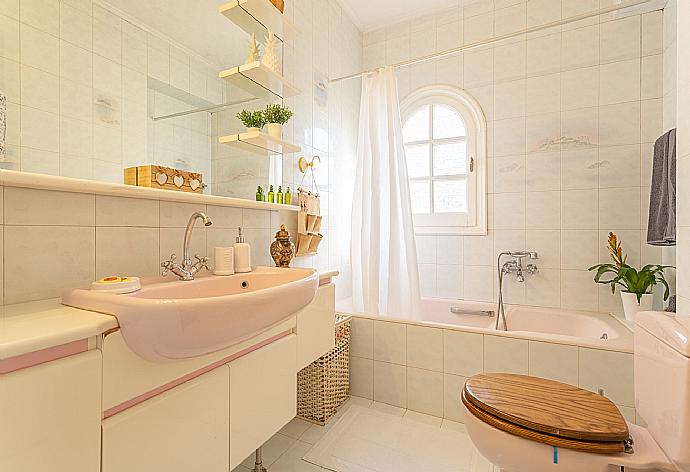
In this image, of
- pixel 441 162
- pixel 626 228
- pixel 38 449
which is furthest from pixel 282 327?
pixel 626 228

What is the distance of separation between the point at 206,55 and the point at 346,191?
147 centimetres

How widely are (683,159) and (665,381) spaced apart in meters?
0.80

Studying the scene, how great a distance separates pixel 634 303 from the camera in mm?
2121

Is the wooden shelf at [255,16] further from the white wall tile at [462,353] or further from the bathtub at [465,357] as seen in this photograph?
the white wall tile at [462,353]

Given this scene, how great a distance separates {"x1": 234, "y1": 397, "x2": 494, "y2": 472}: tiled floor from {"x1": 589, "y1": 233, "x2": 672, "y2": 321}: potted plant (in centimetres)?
123

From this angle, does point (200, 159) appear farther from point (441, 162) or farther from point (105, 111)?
point (441, 162)

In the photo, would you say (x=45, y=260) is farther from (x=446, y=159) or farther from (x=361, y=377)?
(x=446, y=159)

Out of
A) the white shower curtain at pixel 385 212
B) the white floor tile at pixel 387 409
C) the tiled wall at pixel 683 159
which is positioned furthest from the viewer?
the white shower curtain at pixel 385 212

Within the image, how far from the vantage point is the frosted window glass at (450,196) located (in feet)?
9.40

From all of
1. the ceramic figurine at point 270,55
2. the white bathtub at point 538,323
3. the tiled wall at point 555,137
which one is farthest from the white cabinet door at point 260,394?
the tiled wall at point 555,137

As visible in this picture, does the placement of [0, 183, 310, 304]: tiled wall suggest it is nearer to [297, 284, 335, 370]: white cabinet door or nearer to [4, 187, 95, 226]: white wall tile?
[4, 187, 95, 226]: white wall tile

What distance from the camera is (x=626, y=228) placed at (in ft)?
7.82

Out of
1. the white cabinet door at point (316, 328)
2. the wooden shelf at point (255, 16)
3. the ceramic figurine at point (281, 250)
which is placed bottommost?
the white cabinet door at point (316, 328)

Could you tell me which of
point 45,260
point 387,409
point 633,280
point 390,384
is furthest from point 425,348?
point 45,260
